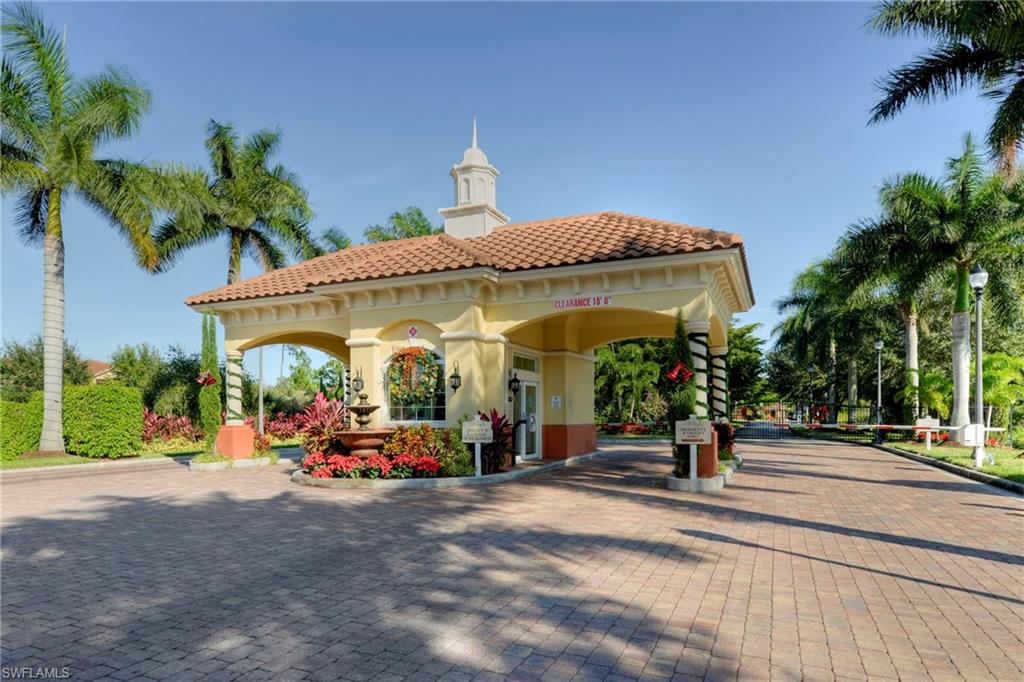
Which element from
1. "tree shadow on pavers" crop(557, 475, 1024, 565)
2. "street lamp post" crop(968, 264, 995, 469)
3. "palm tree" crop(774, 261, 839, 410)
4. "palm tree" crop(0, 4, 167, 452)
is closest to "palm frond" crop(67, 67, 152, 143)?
"palm tree" crop(0, 4, 167, 452)

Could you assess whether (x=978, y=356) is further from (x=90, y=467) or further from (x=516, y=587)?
(x=90, y=467)

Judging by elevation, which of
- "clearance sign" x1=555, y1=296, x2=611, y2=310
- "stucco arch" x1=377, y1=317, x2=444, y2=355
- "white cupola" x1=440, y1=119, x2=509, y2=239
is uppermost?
"white cupola" x1=440, y1=119, x2=509, y2=239

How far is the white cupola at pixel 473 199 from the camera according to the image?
17.9m

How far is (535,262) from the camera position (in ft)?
44.5

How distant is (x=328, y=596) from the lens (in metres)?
5.54

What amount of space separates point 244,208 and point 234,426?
1283cm

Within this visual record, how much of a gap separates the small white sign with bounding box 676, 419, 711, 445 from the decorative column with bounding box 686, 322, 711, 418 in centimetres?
63

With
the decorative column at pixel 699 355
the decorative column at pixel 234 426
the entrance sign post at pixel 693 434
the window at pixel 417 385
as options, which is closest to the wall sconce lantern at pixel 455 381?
the window at pixel 417 385

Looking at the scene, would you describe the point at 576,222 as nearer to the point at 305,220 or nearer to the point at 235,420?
the point at 235,420

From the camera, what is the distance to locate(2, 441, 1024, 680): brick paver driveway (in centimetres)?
423

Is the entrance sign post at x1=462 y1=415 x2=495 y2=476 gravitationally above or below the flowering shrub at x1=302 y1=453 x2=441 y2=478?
above

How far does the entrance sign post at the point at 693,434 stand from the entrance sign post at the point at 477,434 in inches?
147

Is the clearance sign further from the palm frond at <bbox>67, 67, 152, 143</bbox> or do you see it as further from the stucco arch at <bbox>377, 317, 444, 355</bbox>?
the palm frond at <bbox>67, 67, 152, 143</bbox>

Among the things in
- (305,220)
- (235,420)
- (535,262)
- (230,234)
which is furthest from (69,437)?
(535,262)
